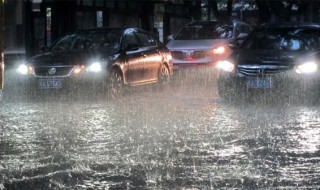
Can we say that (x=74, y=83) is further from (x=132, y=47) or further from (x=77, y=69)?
(x=132, y=47)

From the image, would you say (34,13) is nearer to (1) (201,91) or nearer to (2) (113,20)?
(2) (113,20)

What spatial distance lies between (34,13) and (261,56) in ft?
37.8

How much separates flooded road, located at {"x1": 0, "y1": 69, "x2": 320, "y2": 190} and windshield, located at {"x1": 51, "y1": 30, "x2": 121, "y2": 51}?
1437 mm

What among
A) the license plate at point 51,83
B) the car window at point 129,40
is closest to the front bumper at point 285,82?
the car window at point 129,40

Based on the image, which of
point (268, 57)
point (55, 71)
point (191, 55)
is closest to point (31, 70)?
point (55, 71)

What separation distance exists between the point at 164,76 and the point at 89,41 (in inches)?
98.1

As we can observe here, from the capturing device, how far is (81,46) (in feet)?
49.4

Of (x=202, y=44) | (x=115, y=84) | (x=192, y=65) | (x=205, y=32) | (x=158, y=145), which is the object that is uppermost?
(x=205, y=32)

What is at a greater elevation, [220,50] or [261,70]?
[220,50]

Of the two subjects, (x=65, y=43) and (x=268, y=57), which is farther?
(x=65, y=43)

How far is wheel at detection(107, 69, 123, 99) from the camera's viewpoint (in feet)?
46.1

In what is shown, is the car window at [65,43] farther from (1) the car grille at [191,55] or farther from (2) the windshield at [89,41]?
(1) the car grille at [191,55]

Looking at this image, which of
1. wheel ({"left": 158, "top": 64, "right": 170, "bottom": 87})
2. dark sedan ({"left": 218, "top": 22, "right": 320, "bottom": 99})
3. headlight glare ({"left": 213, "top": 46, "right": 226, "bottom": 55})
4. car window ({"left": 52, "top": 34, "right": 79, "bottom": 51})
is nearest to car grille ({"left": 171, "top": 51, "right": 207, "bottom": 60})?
headlight glare ({"left": 213, "top": 46, "right": 226, "bottom": 55})

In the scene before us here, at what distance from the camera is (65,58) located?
14023mm
